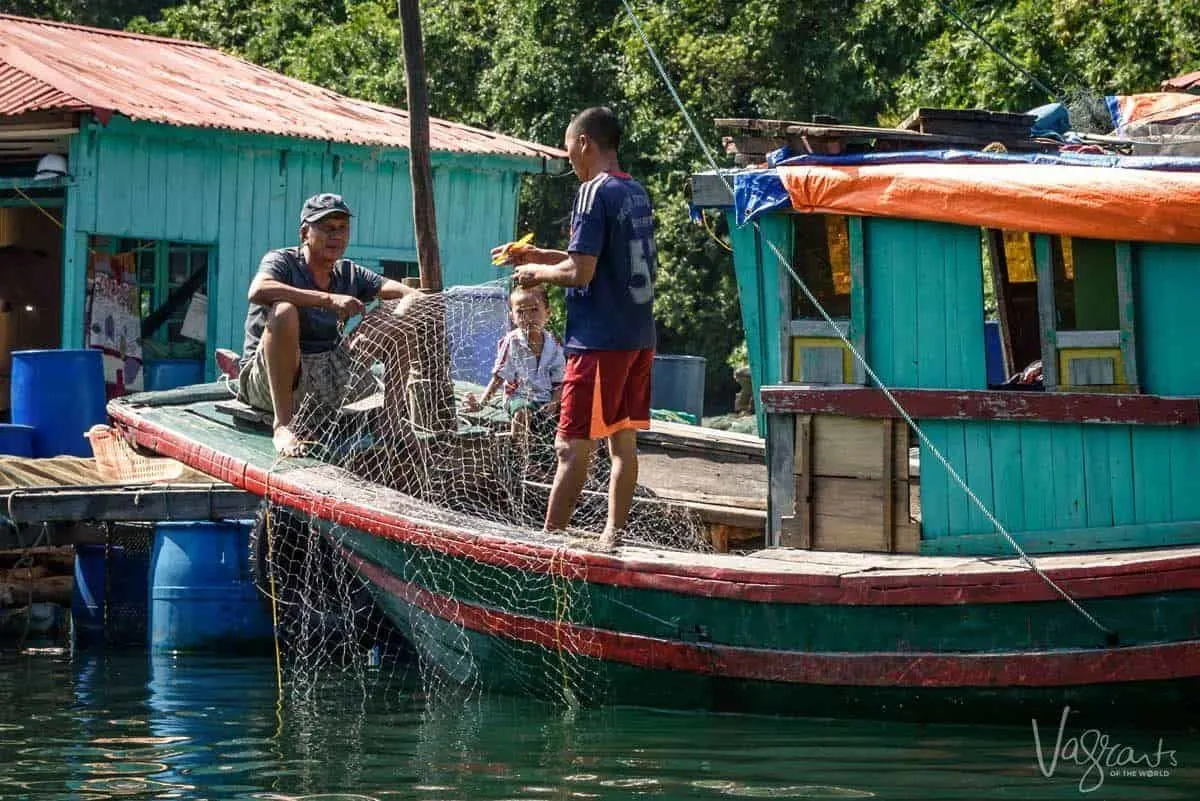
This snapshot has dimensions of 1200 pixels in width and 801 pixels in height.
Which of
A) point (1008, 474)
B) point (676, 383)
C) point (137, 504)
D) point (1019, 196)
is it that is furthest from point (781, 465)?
point (676, 383)

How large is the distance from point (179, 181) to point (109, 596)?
5338mm

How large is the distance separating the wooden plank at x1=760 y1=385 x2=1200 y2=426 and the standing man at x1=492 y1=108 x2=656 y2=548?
2.12ft

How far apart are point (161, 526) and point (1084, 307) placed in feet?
17.1

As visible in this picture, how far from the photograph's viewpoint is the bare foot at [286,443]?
912 centimetres

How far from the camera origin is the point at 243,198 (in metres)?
15.4

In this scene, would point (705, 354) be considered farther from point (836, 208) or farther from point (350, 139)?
point (836, 208)

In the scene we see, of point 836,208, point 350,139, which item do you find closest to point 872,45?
point 350,139

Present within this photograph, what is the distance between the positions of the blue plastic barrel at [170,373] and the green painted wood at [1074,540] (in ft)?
29.2

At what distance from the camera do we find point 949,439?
24.8 feet

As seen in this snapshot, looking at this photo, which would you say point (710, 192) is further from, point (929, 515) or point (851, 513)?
point (929, 515)

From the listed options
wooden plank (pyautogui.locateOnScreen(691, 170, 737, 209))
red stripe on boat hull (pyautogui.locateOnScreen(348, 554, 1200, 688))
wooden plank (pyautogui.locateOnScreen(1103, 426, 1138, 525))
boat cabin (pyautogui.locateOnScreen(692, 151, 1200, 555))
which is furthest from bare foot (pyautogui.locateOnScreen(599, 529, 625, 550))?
wooden plank (pyautogui.locateOnScreen(1103, 426, 1138, 525))

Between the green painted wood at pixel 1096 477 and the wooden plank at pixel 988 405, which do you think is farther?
the green painted wood at pixel 1096 477

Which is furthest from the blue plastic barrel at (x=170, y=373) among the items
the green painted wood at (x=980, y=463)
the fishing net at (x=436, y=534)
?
the green painted wood at (x=980, y=463)

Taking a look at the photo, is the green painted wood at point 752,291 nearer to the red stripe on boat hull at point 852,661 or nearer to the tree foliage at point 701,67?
the red stripe on boat hull at point 852,661
